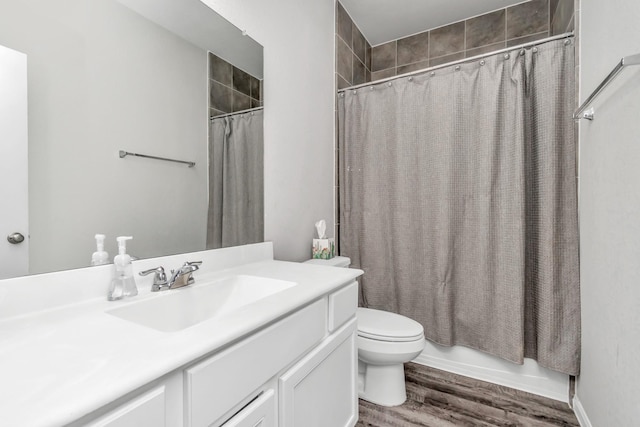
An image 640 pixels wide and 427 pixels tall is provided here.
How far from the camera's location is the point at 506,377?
177 centimetres

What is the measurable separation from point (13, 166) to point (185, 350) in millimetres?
667

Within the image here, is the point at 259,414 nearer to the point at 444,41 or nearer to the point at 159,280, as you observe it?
the point at 159,280

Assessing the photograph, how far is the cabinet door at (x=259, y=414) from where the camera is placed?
0.68 metres

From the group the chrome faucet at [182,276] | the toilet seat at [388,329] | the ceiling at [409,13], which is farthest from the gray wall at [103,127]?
the ceiling at [409,13]

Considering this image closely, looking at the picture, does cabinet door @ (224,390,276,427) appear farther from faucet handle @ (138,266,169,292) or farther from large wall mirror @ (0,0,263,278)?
large wall mirror @ (0,0,263,278)

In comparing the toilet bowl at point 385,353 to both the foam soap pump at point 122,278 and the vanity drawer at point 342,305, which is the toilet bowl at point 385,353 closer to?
the vanity drawer at point 342,305

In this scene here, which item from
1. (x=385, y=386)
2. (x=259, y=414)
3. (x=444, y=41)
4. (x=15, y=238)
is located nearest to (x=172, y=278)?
A: (x=15, y=238)

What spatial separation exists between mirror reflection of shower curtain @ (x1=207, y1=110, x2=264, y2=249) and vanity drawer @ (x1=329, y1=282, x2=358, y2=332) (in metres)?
0.54

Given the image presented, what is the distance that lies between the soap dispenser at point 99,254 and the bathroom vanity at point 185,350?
0.07 ft

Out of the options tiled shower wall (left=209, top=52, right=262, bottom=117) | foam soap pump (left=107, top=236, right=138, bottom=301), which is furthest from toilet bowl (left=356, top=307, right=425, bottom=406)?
tiled shower wall (left=209, top=52, right=262, bottom=117)

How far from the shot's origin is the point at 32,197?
80 centimetres

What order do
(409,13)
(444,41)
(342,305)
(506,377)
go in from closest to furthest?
(342,305) → (506,377) → (409,13) → (444,41)

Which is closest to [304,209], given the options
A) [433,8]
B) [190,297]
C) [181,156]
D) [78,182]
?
[181,156]

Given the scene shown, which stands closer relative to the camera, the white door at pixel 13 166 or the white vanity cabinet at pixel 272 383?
the white vanity cabinet at pixel 272 383
